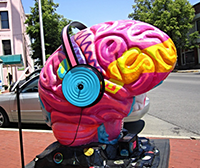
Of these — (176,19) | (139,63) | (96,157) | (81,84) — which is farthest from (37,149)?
(176,19)

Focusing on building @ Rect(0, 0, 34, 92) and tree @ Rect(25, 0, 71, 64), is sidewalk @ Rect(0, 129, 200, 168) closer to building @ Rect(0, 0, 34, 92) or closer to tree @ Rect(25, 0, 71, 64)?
tree @ Rect(25, 0, 71, 64)

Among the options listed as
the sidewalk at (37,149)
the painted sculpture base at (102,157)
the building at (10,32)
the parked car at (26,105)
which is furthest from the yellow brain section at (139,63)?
the building at (10,32)

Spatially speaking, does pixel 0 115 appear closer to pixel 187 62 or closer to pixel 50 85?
pixel 50 85

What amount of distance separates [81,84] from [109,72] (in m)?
0.33

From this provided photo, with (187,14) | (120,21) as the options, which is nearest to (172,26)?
(187,14)

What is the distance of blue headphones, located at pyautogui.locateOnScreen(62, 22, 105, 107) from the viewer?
2.56 m

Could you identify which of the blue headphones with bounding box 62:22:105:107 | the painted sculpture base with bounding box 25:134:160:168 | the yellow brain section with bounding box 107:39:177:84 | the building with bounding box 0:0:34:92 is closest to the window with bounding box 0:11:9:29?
the building with bounding box 0:0:34:92

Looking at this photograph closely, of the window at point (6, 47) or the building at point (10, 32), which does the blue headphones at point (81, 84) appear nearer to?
the building at point (10, 32)

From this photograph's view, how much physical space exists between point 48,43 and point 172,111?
21010 millimetres

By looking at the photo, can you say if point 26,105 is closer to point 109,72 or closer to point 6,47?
point 109,72

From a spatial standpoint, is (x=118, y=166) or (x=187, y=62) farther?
(x=187, y=62)

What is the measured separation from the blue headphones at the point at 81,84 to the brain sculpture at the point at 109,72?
7 centimetres

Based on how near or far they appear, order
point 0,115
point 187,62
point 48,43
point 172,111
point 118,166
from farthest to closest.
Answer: point 187,62, point 48,43, point 172,111, point 0,115, point 118,166

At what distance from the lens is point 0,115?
6.94 m
